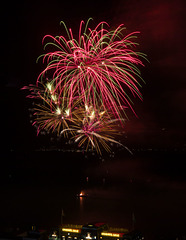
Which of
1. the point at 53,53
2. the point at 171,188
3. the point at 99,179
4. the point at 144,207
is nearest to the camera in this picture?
the point at 53,53

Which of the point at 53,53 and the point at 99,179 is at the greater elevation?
the point at 99,179

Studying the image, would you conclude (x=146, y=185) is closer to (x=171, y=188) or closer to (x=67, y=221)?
(x=171, y=188)

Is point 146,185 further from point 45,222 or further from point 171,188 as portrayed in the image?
point 45,222

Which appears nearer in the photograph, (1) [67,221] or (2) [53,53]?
(2) [53,53]

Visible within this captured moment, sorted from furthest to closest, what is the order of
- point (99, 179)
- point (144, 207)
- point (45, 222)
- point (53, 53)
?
point (99, 179)
point (144, 207)
point (45, 222)
point (53, 53)

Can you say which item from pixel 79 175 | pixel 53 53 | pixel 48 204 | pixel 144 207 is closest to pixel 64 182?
pixel 79 175

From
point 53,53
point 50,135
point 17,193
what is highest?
point 50,135

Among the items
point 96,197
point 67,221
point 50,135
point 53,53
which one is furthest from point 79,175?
point 53,53
